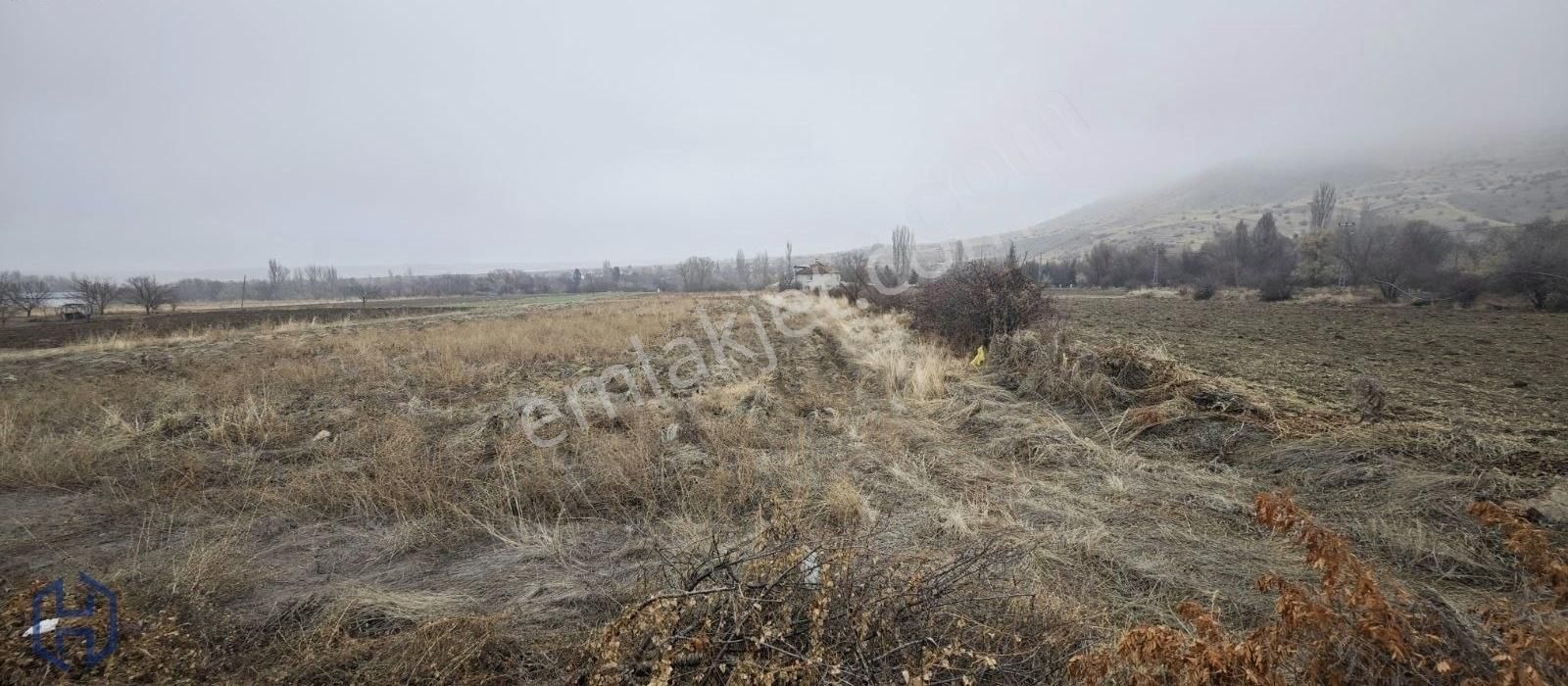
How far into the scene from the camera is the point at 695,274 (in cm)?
8706

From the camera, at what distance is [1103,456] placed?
5.32 metres

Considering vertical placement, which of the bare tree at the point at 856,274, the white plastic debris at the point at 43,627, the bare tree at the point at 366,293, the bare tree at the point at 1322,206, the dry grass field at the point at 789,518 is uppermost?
the bare tree at the point at 1322,206

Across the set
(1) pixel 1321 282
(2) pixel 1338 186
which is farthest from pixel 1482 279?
(2) pixel 1338 186

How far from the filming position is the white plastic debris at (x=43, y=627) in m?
2.25

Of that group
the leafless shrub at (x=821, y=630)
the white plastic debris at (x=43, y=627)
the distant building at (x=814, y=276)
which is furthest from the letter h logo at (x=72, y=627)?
the distant building at (x=814, y=276)

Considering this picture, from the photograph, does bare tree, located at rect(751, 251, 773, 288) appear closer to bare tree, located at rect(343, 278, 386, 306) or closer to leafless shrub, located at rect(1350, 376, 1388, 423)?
bare tree, located at rect(343, 278, 386, 306)

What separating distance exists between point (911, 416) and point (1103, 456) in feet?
7.76

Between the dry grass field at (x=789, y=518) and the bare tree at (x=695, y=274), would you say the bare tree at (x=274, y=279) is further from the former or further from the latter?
the dry grass field at (x=789, y=518)

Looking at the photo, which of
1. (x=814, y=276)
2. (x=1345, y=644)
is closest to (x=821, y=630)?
(x=1345, y=644)

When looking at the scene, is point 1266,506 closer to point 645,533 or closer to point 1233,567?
point 1233,567

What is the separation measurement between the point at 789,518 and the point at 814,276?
4455 cm

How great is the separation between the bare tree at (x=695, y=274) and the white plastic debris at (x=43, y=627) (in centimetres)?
7895

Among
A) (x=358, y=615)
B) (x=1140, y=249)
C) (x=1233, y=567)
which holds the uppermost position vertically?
(x=1140, y=249)

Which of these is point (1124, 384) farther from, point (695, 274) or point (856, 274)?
→ point (695, 274)
